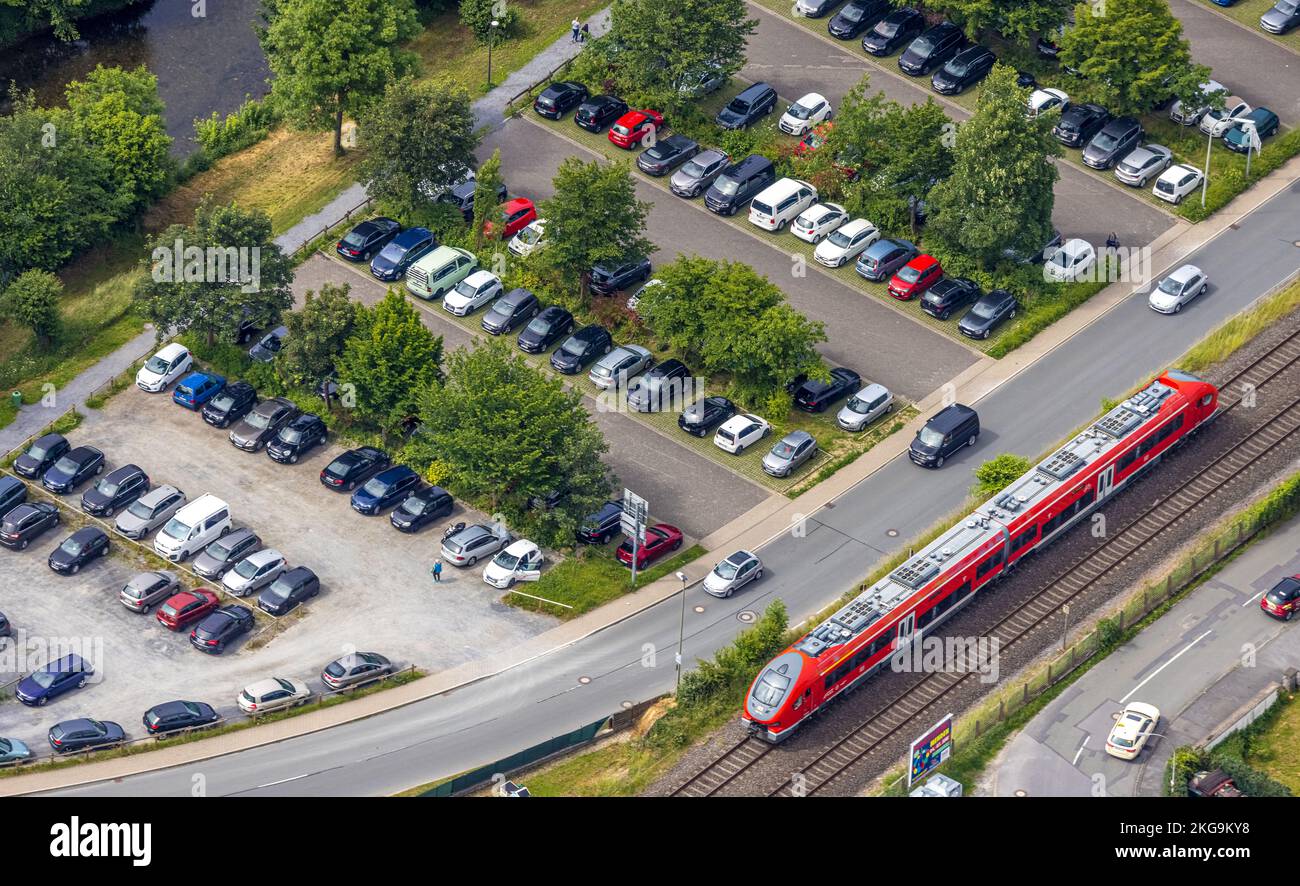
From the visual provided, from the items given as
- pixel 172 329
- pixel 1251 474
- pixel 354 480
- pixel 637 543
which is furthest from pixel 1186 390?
pixel 172 329

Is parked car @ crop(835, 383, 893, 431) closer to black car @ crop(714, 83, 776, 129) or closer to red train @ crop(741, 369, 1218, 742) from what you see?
red train @ crop(741, 369, 1218, 742)

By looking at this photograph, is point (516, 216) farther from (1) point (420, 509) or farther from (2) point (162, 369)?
(1) point (420, 509)

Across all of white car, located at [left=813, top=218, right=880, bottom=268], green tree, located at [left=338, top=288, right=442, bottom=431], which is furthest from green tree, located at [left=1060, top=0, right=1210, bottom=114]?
green tree, located at [left=338, top=288, right=442, bottom=431]

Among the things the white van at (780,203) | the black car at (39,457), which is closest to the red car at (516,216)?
the white van at (780,203)

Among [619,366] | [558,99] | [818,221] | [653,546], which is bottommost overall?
[653,546]

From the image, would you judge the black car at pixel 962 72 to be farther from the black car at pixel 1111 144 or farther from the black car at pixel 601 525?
the black car at pixel 601 525

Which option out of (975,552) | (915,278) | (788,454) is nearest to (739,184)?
(915,278)
